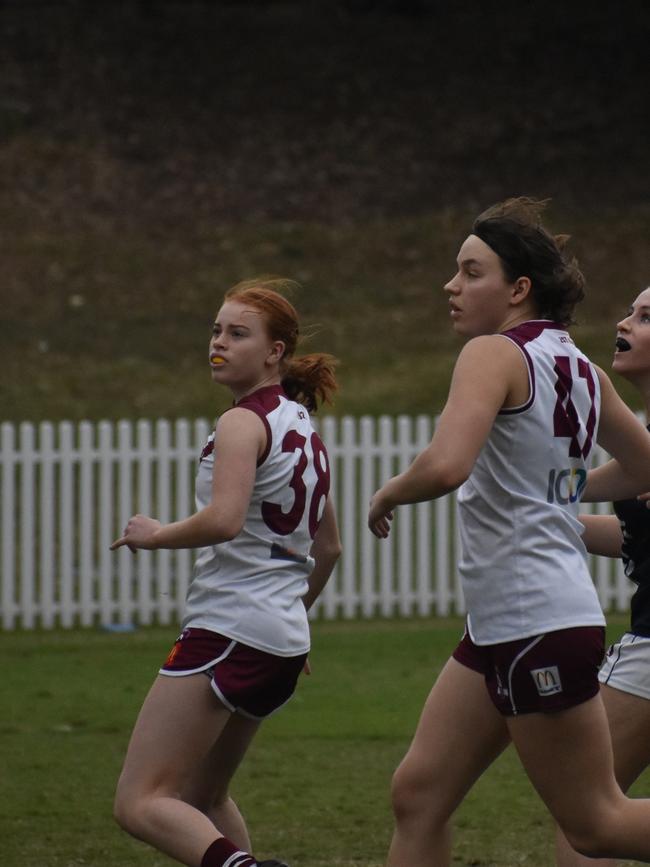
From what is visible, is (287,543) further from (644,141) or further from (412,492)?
(644,141)

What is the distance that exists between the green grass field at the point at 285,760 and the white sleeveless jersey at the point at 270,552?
167 centimetres

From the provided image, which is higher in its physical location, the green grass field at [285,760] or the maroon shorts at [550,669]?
the maroon shorts at [550,669]

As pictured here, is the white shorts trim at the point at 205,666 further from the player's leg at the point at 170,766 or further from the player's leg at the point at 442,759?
the player's leg at the point at 442,759

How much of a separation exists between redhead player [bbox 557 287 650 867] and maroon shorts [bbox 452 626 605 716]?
0.59 meters

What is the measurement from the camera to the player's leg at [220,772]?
180 inches

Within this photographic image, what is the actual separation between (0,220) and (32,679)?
14381 millimetres

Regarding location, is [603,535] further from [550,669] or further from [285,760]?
[285,760]

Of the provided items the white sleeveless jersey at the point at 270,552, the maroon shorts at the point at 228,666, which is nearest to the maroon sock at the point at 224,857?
the maroon shorts at the point at 228,666

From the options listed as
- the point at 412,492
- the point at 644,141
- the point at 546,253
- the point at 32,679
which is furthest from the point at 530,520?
the point at 644,141

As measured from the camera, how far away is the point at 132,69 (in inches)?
1104

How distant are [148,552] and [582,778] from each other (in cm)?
925

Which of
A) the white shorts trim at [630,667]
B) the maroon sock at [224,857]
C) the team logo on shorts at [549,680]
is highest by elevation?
the team logo on shorts at [549,680]

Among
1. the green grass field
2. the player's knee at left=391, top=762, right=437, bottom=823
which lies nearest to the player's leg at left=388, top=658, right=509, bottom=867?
the player's knee at left=391, top=762, right=437, bottom=823

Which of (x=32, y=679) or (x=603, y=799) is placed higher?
(x=603, y=799)
